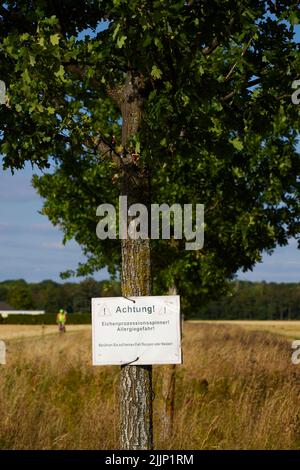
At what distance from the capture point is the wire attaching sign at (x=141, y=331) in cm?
649

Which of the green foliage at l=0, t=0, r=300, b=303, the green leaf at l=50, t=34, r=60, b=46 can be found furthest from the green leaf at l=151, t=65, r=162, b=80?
the green leaf at l=50, t=34, r=60, b=46

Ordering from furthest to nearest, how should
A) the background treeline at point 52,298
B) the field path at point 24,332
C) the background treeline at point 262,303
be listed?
the background treeline at point 52,298, the background treeline at point 262,303, the field path at point 24,332

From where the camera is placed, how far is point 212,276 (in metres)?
15.1

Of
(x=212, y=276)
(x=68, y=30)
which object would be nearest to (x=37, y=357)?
(x=212, y=276)

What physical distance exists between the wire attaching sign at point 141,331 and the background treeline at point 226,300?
99315 millimetres

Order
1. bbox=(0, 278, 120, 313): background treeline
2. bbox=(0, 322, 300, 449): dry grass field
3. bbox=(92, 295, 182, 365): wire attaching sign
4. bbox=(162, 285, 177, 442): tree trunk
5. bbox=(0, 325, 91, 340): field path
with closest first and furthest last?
bbox=(92, 295, 182, 365): wire attaching sign < bbox=(0, 322, 300, 449): dry grass field < bbox=(162, 285, 177, 442): tree trunk < bbox=(0, 325, 91, 340): field path < bbox=(0, 278, 120, 313): background treeline

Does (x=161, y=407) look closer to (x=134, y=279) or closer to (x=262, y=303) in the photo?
(x=134, y=279)

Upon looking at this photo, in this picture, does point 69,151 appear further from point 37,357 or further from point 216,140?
point 37,357

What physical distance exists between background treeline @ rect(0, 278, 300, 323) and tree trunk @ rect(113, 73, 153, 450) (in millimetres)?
99172

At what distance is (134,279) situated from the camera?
664cm

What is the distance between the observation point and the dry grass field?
9.07 metres

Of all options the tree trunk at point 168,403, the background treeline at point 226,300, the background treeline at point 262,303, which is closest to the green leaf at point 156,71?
the tree trunk at point 168,403

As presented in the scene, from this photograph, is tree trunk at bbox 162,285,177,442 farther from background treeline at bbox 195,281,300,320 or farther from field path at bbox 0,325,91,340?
background treeline at bbox 195,281,300,320

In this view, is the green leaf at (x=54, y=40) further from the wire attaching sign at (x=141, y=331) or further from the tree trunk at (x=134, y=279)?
the wire attaching sign at (x=141, y=331)
